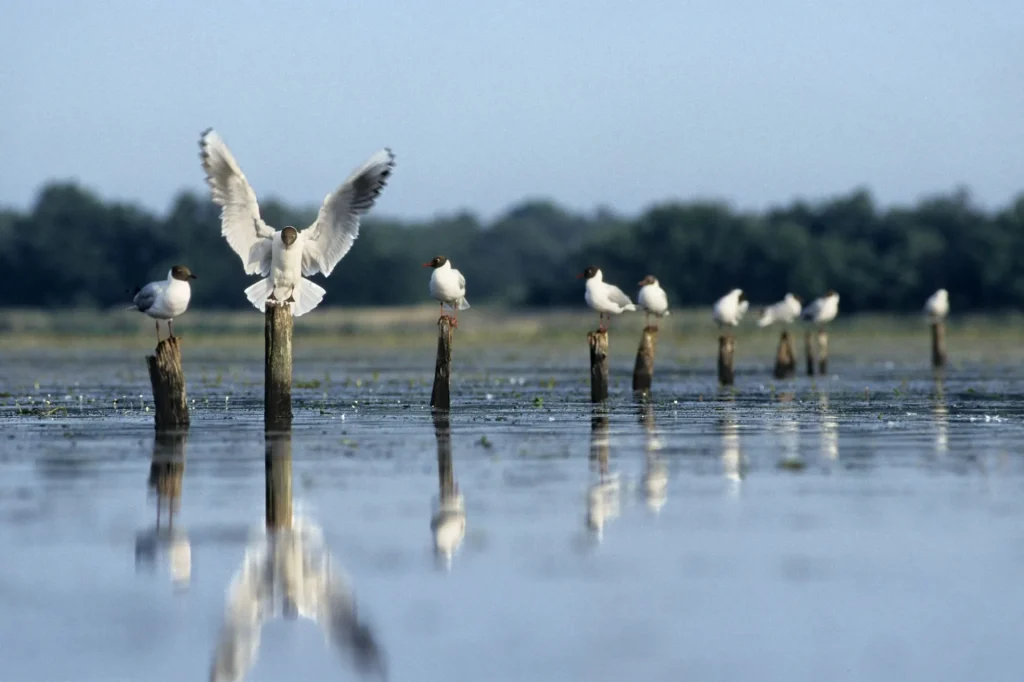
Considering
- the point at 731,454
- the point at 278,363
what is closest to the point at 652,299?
the point at 278,363

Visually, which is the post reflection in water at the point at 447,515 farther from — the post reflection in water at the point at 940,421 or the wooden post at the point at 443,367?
the wooden post at the point at 443,367

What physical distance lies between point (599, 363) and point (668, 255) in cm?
8887

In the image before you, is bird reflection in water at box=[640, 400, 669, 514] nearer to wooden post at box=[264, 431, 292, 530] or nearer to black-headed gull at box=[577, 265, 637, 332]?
wooden post at box=[264, 431, 292, 530]

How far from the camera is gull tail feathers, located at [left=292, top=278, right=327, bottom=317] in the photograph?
69.7 feet

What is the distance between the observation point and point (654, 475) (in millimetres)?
15258

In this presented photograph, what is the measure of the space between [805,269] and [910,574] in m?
94.4

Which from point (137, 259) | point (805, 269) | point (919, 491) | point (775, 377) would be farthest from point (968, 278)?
point (919, 491)

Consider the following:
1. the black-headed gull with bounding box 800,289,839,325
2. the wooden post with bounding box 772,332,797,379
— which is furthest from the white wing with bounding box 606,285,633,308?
the black-headed gull with bounding box 800,289,839,325

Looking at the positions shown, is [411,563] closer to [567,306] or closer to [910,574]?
[910,574]

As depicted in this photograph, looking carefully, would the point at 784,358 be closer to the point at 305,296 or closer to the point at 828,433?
the point at 828,433

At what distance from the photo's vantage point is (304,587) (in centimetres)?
1022

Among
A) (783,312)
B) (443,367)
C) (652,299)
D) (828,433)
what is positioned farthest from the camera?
(783,312)

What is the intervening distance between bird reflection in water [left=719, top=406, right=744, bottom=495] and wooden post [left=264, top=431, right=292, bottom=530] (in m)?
3.53

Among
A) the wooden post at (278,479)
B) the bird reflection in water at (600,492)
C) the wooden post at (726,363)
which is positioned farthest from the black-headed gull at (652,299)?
the wooden post at (278,479)
